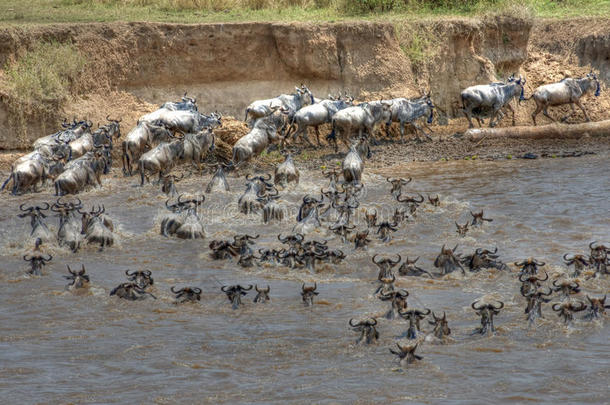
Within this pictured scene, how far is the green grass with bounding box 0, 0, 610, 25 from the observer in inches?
831

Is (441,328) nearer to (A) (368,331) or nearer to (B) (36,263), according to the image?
(A) (368,331)

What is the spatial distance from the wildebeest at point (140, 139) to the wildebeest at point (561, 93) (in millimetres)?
8473

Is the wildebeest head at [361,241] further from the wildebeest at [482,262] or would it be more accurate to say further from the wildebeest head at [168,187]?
the wildebeest head at [168,187]

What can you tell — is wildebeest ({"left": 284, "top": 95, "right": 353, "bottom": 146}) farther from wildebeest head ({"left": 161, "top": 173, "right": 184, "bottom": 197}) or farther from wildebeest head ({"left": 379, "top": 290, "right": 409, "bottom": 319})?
wildebeest head ({"left": 379, "top": 290, "right": 409, "bottom": 319})

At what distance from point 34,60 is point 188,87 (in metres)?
3.40

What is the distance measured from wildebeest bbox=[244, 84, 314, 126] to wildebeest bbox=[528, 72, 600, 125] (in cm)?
522

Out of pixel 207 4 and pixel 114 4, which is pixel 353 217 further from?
pixel 114 4

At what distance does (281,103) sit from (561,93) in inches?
253

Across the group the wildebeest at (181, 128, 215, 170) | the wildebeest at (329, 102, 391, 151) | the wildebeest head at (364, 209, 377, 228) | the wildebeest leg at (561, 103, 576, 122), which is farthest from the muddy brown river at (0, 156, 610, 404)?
the wildebeest leg at (561, 103, 576, 122)

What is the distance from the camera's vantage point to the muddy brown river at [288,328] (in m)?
7.32

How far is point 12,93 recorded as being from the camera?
1817cm

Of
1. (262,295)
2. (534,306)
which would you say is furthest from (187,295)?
(534,306)

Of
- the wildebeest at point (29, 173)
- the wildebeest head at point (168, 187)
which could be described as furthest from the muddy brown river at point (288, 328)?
the wildebeest at point (29, 173)

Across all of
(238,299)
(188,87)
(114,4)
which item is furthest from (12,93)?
(238,299)
